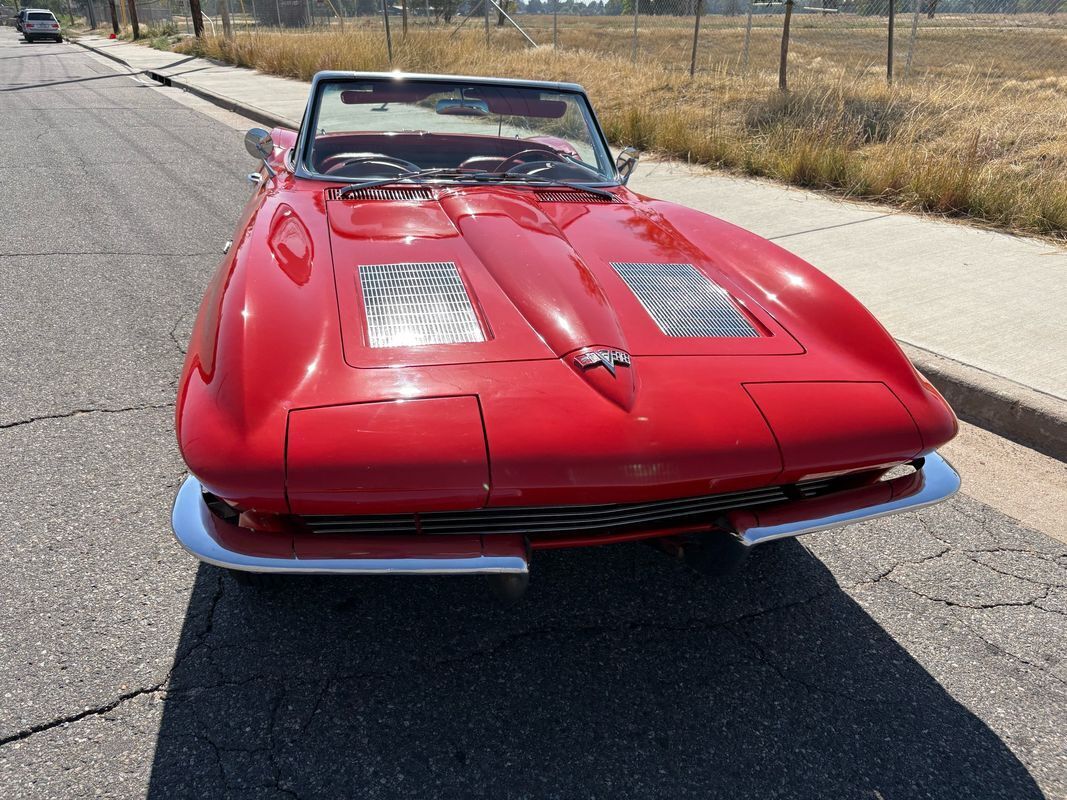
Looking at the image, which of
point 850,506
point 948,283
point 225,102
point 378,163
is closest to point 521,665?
point 850,506

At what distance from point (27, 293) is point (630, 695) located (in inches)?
160

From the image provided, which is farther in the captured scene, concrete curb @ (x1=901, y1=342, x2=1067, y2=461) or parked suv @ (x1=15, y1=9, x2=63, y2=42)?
parked suv @ (x1=15, y1=9, x2=63, y2=42)

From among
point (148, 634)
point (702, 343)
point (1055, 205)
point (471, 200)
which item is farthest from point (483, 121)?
point (1055, 205)

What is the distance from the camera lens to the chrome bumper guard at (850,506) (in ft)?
5.91

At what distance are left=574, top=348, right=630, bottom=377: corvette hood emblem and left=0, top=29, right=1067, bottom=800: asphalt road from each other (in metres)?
0.74

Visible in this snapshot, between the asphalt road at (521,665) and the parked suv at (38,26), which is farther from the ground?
the parked suv at (38,26)

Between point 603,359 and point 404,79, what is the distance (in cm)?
219

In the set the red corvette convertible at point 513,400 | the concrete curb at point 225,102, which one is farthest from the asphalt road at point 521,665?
the concrete curb at point 225,102

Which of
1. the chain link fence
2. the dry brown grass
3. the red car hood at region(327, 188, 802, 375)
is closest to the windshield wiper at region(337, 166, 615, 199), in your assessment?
the red car hood at region(327, 188, 802, 375)

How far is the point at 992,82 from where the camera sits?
1216cm

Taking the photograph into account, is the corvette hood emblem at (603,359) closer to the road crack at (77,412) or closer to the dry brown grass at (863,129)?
the road crack at (77,412)

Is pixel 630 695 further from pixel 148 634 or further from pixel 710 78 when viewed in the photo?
pixel 710 78

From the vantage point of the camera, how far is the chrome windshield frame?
309cm

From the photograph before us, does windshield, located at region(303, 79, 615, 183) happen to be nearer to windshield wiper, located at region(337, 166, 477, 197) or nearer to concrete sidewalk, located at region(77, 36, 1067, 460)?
windshield wiper, located at region(337, 166, 477, 197)
